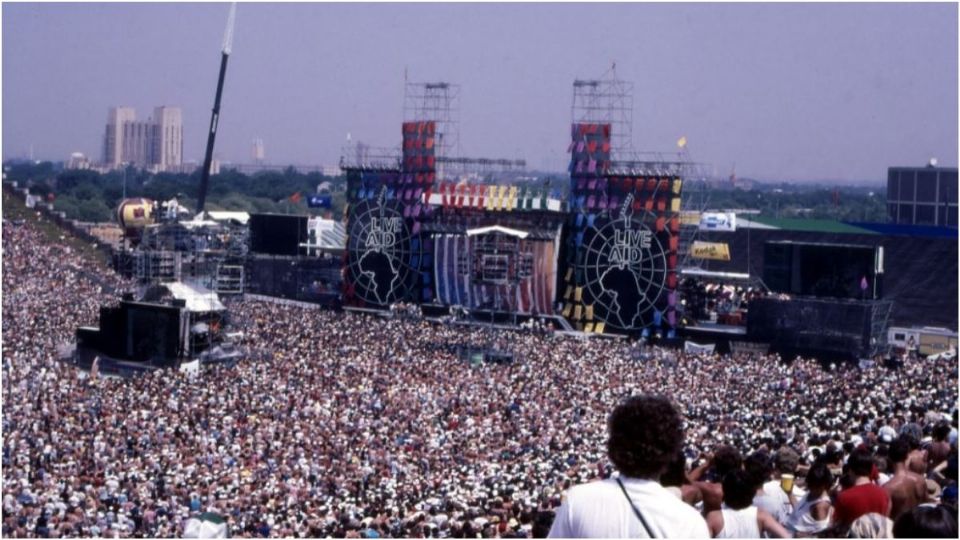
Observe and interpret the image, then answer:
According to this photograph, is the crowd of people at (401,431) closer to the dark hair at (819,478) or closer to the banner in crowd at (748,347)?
the dark hair at (819,478)

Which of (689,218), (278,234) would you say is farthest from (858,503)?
(278,234)

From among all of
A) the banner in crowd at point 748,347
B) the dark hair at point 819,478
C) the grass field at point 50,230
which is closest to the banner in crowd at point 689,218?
the banner in crowd at point 748,347

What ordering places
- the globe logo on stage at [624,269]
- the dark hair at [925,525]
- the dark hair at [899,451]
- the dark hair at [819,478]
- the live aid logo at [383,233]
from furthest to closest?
the live aid logo at [383,233]
the globe logo on stage at [624,269]
the dark hair at [899,451]
the dark hair at [819,478]
the dark hair at [925,525]

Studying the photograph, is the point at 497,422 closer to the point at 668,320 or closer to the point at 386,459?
the point at 386,459

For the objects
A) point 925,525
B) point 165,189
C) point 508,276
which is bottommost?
point 508,276

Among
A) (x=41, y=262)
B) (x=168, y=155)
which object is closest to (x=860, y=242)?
(x=41, y=262)

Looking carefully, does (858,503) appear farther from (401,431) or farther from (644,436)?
(401,431)
